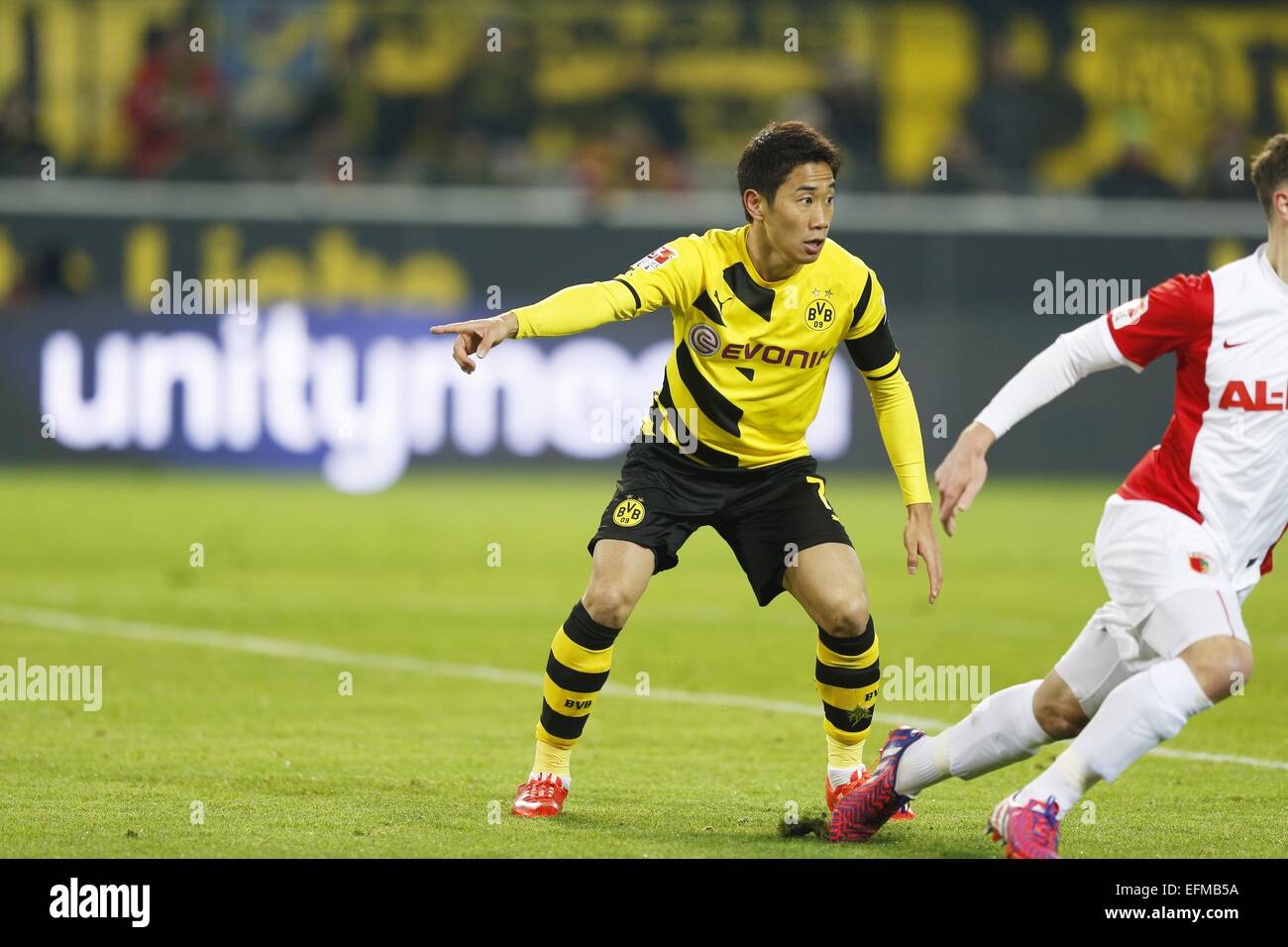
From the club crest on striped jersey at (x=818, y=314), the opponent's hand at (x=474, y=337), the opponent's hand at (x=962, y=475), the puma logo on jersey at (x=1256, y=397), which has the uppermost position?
the club crest on striped jersey at (x=818, y=314)

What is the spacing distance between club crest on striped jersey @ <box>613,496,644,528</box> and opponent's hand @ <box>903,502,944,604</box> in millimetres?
823

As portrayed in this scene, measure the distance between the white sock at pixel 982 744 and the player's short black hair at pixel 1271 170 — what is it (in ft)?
4.56

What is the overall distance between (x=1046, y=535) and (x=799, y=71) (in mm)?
9599

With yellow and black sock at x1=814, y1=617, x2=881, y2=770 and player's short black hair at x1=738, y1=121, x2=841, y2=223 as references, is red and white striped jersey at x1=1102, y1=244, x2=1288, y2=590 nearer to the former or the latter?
player's short black hair at x1=738, y1=121, x2=841, y2=223

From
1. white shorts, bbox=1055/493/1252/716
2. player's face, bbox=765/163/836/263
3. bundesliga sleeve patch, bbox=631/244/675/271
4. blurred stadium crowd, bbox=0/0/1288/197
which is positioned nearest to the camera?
white shorts, bbox=1055/493/1252/716

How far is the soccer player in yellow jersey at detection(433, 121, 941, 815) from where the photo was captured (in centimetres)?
579

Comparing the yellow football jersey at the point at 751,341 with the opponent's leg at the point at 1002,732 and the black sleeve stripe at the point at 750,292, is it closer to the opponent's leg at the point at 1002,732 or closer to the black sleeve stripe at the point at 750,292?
the black sleeve stripe at the point at 750,292

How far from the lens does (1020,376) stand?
496 cm

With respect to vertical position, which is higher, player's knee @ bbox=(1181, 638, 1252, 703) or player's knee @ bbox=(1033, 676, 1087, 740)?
player's knee @ bbox=(1181, 638, 1252, 703)

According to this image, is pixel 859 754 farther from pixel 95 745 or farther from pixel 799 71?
pixel 799 71

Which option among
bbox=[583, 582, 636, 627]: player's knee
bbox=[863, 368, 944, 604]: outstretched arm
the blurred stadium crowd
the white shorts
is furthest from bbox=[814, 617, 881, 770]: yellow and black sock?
the blurred stadium crowd

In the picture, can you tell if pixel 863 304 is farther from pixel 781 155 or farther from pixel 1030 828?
pixel 1030 828

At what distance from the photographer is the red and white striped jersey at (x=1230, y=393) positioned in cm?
487

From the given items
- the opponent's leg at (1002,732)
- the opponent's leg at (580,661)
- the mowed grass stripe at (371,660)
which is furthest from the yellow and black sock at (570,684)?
the mowed grass stripe at (371,660)
